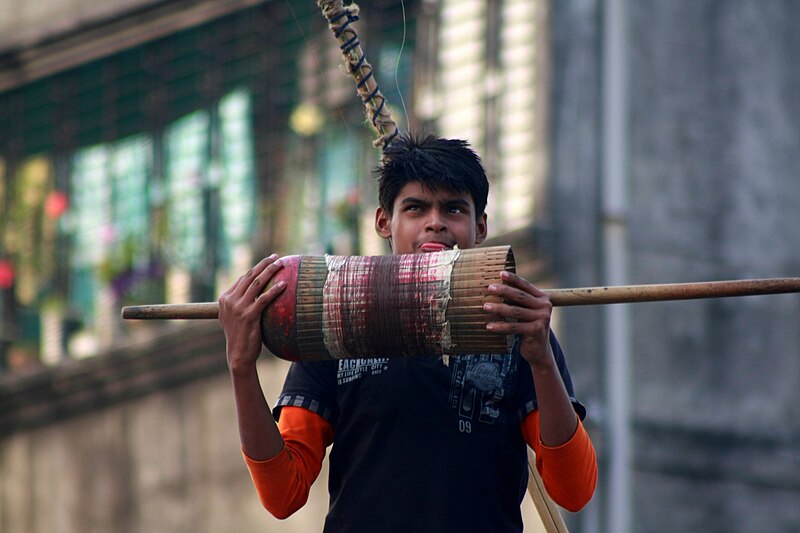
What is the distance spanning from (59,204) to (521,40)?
477 centimetres

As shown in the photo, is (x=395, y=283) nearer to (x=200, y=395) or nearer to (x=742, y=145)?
(x=200, y=395)

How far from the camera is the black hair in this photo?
4.07m

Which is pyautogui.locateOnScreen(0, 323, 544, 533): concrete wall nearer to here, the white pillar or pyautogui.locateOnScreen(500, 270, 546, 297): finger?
the white pillar

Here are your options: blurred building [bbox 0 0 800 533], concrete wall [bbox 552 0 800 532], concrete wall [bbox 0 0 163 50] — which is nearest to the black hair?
blurred building [bbox 0 0 800 533]

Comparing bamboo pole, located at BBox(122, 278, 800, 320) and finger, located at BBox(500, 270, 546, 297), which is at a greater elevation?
finger, located at BBox(500, 270, 546, 297)

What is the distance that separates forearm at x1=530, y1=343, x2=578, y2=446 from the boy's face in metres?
0.42

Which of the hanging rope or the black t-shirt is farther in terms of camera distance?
the hanging rope

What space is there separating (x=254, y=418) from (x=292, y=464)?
7.6 inches

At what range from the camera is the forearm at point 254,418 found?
12.6 ft

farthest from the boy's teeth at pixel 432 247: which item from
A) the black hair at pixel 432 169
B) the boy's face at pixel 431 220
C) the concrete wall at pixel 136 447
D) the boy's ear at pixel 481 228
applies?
the concrete wall at pixel 136 447

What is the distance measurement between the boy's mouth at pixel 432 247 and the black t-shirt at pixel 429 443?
283 mm

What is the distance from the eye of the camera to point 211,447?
42.3ft

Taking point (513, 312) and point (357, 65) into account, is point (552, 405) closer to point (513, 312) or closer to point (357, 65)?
point (513, 312)

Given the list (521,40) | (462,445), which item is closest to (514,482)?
(462,445)
